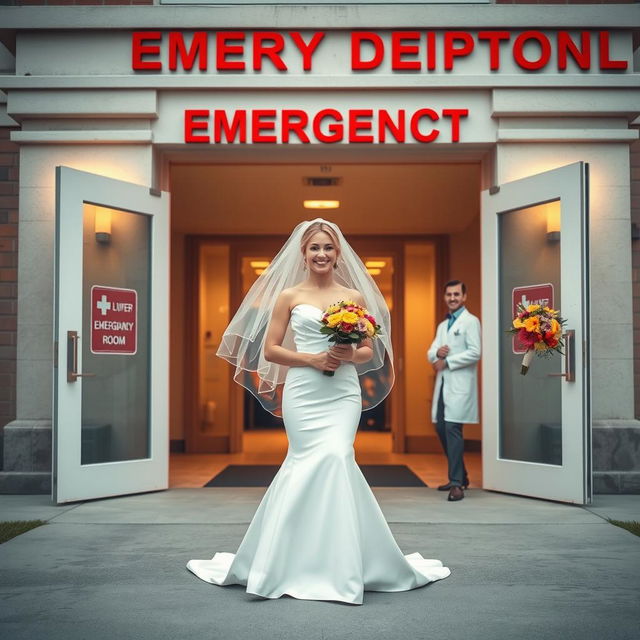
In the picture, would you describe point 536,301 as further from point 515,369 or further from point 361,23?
point 361,23

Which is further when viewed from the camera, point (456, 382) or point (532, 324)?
point (456, 382)

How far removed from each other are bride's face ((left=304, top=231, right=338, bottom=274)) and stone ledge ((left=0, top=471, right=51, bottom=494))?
400 cm

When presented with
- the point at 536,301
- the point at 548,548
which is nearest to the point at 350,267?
the point at 548,548

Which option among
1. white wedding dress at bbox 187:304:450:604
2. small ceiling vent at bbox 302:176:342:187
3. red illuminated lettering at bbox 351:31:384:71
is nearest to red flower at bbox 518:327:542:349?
white wedding dress at bbox 187:304:450:604

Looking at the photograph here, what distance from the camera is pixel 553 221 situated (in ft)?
22.7

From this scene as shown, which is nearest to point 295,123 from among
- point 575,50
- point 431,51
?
point 431,51

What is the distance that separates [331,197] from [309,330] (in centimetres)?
585

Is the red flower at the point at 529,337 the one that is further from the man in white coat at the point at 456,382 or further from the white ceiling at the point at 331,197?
the white ceiling at the point at 331,197

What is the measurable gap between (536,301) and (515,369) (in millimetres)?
666

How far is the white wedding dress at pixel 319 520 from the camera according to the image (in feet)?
13.0

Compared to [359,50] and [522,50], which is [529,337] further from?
[359,50]

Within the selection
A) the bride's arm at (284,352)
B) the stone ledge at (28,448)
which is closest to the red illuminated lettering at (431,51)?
the bride's arm at (284,352)

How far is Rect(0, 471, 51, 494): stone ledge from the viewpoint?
7.16 m

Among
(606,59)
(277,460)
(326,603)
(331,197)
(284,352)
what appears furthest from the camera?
(277,460)
